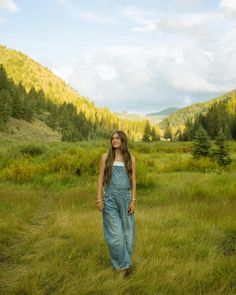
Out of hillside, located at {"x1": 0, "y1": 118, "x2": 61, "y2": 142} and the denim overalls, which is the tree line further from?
the denim overalls

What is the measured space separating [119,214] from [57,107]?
125 m

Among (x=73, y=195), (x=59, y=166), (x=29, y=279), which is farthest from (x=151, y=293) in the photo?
(x=59, y=166)

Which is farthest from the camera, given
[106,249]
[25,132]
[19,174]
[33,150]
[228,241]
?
[25,132]

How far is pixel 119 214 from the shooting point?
4.99m

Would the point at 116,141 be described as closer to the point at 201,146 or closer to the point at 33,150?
the point at 201,146

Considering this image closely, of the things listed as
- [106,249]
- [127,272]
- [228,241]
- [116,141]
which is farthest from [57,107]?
[127,272]

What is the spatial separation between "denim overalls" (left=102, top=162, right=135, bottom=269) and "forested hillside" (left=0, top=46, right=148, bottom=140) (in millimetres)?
70863

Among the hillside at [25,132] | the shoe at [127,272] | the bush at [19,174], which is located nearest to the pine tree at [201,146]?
the bush at [19,174]

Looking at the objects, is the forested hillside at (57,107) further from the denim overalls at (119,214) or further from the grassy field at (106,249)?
the denim overalls at (119,214)

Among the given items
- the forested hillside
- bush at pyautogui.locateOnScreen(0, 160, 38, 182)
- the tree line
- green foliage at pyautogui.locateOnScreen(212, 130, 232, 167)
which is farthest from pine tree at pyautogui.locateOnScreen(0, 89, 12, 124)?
bush at pyautogui.locateOnScreen(0, 160, 38, 182)

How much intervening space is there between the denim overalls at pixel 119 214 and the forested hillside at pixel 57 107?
7086cm

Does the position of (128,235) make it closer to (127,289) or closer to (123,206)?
(123,206)

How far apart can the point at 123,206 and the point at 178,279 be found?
116 cm

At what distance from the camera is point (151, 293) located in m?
4.15
